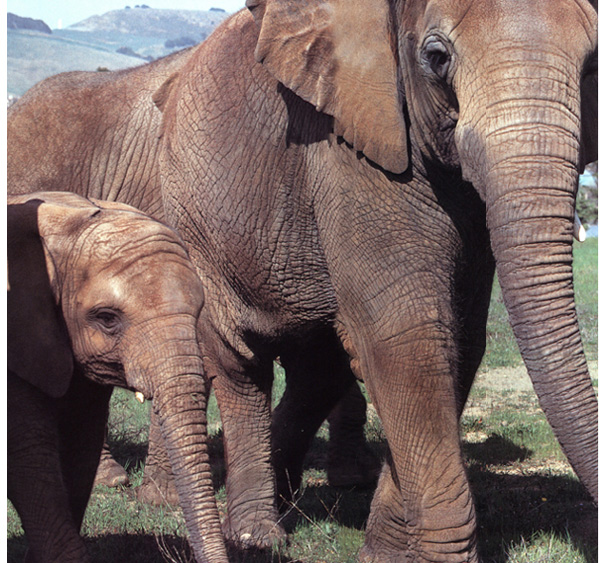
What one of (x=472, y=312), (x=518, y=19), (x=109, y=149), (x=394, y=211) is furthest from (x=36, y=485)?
(x=109, y=149)

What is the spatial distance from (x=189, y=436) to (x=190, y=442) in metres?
0.02

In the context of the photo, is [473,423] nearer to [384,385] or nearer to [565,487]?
[565,487]

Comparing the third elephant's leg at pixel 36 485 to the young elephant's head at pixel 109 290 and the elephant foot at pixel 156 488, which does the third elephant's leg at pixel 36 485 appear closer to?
the young elephant's head at pixel 109 290

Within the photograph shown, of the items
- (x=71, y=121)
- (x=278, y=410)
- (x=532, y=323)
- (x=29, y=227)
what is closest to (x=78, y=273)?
(x=29, y=227)

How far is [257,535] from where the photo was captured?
5023 mm

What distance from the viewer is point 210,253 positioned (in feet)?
16.3

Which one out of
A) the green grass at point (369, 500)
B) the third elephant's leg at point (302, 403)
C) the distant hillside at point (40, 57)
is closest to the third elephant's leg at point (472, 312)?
the green grass at point (369, 500)

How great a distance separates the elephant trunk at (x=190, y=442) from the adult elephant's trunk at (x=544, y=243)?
1.03m

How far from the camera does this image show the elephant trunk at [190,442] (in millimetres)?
3284

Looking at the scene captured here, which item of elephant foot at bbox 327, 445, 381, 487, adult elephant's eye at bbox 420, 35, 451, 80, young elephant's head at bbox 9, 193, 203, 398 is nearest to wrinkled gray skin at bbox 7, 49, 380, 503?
elephant foot at bbox 327, 445, 381, 487

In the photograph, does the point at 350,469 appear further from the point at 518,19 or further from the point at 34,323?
the point at 518,19

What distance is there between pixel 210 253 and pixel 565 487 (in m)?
2.31

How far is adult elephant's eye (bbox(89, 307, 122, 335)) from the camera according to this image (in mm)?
3553

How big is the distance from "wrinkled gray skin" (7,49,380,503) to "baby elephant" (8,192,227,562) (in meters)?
2.35
